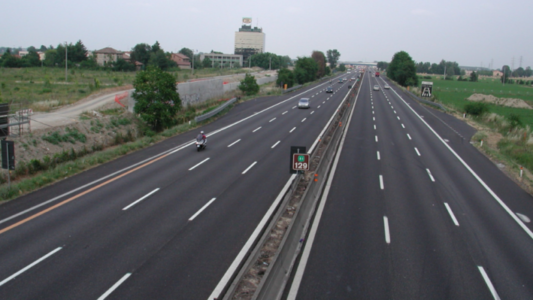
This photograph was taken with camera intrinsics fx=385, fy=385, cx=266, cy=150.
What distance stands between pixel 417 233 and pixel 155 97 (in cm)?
2801

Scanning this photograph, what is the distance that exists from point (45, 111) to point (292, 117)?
25818mm

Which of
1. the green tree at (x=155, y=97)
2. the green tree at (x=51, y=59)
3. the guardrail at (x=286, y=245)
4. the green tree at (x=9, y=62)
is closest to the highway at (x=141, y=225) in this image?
the guardrail at (x=286, y=245)

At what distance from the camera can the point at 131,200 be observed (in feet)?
54.2

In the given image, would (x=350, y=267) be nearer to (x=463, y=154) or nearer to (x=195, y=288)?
(x=195, y=288)

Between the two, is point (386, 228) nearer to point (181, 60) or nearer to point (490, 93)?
point (490, 93)

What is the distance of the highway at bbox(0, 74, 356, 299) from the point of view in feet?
33.4

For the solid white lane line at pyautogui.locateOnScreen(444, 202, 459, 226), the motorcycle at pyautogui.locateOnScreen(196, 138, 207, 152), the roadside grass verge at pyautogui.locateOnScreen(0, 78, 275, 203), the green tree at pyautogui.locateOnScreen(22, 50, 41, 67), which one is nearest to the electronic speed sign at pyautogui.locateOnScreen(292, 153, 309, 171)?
the solid white lane line at pyautogui.locateOnScreen(444, 202, 459, 226)

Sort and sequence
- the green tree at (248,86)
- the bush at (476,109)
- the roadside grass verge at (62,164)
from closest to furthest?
the roadside grass verge at (62,164) < the bush at (476,109) < the green tree at (248,86)

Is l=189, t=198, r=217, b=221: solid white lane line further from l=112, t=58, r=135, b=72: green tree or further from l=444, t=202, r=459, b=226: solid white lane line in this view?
l=112, t=58, r=135, b=72: green tree

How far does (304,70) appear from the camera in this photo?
3797 inches

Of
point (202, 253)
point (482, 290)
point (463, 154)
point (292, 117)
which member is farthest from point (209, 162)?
point (292, 117)

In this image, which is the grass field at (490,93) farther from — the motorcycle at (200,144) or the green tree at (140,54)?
the green tree at (140,54)

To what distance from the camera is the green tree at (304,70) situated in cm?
9481

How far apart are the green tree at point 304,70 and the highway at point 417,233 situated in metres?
70.6
